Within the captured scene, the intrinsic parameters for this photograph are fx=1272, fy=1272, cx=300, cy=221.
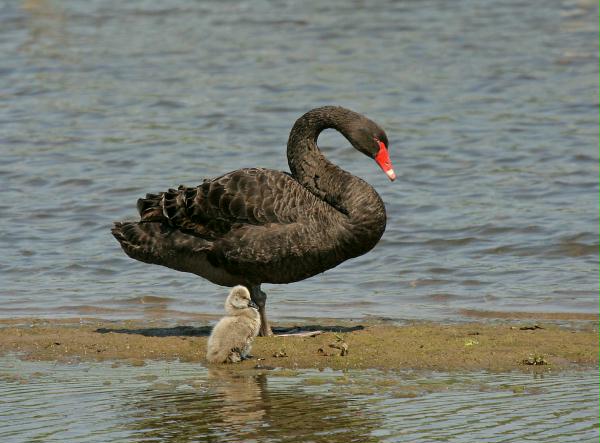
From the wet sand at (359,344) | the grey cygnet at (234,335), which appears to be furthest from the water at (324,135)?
the grey cygnet at (234,335)

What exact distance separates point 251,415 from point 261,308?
6.47 ft

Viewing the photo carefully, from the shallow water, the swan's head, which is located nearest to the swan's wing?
the swan's head

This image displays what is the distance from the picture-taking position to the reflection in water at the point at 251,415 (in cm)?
609

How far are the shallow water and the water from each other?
1995 mm

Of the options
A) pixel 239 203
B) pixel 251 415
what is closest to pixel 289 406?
pixel 251 415

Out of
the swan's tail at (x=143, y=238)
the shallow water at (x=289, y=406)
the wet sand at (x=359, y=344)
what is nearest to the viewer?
the shallow water at (x=289, y=406)

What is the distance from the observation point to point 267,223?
27.0 ft

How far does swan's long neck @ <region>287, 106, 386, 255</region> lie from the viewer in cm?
816

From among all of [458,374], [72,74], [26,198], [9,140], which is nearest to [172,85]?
[72,74]

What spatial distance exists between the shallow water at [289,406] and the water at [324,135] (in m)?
1.99

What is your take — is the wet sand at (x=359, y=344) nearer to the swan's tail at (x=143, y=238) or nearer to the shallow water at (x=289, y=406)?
the shallow water at (x=289, y=406)

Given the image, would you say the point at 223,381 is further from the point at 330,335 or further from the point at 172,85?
the point at 172,85

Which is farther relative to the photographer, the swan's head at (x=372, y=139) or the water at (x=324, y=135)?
the water at (x=324, y=135)

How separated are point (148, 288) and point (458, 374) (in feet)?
11.8
